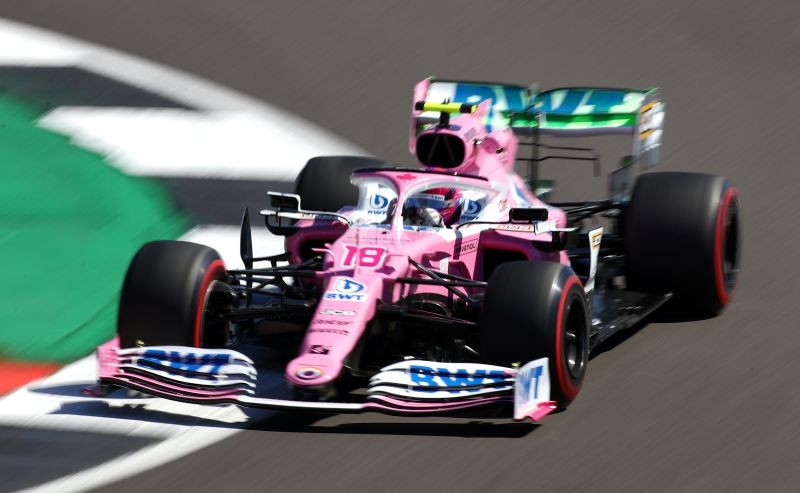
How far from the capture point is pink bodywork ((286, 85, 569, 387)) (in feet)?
30.3

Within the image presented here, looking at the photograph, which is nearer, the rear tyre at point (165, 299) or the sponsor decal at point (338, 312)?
the sponsor decal at point (338, 312)

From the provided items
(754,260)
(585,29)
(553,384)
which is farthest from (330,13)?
(553,384)

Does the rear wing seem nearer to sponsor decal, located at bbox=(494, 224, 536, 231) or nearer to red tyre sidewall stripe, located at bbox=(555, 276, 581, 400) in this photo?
sponsor decal, located at bbox=(494, 224, 536, 231)

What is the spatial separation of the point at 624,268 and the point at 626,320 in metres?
1.08

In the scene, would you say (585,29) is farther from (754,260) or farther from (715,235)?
(715,235)

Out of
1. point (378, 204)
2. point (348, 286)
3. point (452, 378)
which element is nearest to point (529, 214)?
point (348, 286)

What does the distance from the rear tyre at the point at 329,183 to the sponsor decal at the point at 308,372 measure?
12.5 feet

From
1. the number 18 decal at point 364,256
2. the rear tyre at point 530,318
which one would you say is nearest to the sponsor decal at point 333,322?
the number 18 decal at point 364,256

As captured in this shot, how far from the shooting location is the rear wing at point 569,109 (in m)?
12.6

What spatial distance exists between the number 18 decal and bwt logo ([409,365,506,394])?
1147 millimetres

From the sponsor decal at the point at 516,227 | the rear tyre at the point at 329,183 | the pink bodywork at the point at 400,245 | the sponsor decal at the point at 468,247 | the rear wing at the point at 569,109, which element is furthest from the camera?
the rear tyre at the point at 329,183

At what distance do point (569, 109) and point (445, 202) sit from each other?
2341 mm

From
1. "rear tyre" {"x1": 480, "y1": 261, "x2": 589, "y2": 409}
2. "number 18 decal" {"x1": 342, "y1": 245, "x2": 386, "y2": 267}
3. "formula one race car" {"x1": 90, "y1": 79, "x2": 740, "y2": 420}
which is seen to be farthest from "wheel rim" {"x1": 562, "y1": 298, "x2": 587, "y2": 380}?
"number 18 decal" {"x1": 342, "y1": 245, "x2": 386, "y2": 267}

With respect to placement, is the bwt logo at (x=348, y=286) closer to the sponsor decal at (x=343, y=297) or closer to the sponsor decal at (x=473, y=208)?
the sponsor decal at (x=343, y=297)
